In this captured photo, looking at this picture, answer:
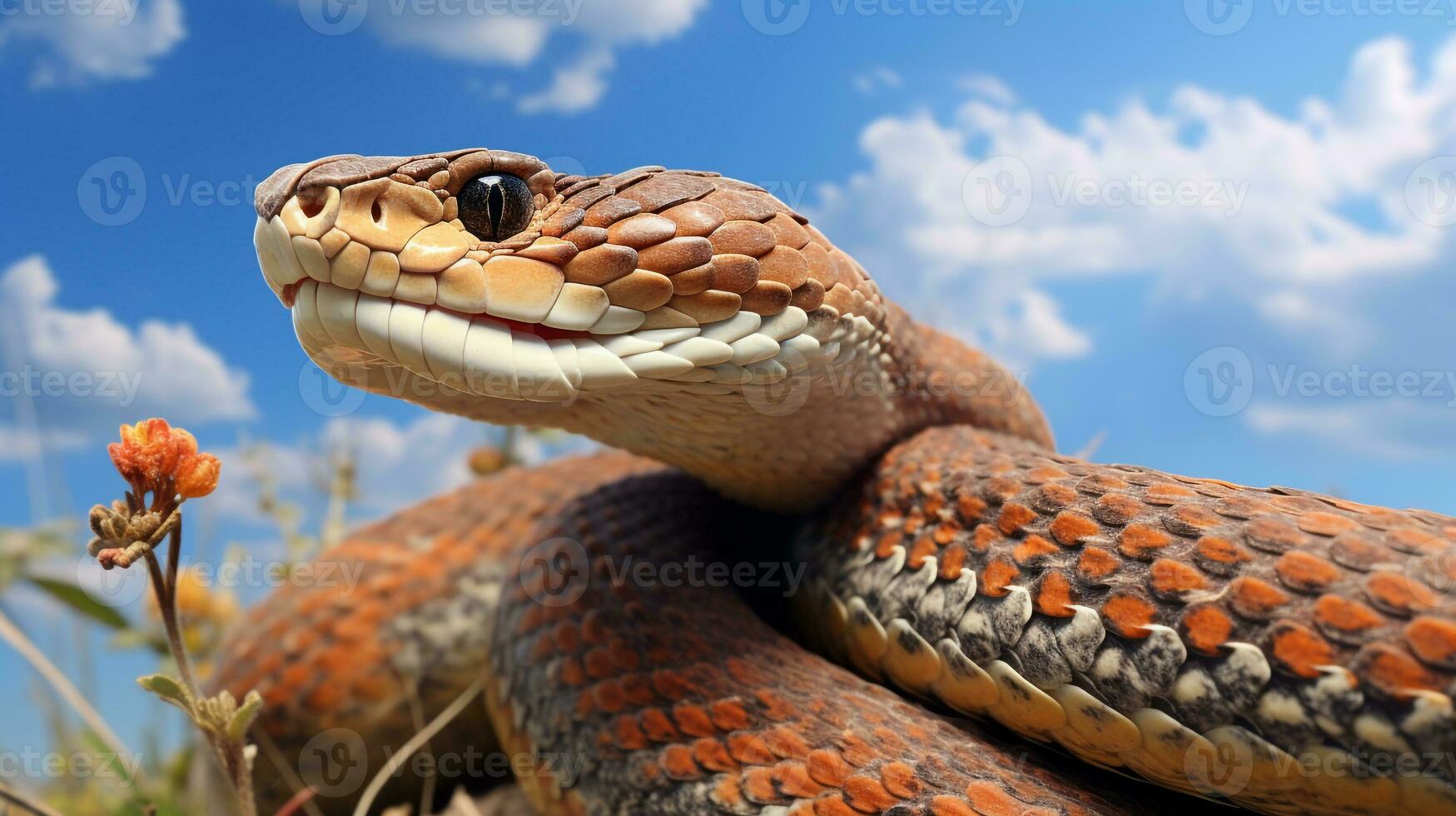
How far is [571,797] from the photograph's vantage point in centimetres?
241

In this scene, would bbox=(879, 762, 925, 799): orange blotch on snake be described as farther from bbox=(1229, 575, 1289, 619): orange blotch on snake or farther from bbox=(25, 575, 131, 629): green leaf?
bbox=(25, 575, 131, 629): green leaf

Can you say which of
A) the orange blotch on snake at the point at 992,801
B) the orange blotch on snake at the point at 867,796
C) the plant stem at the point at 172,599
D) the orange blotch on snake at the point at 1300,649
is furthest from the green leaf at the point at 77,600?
the orange blotch on snake at the point at 1300,649

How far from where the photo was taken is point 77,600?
10.6 ft

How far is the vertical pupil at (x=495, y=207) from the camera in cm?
200

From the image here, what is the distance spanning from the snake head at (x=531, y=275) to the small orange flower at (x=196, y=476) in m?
0.39

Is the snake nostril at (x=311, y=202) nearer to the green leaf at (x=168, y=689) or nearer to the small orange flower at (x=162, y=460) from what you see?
the small orange flower at (x=162, y=460)

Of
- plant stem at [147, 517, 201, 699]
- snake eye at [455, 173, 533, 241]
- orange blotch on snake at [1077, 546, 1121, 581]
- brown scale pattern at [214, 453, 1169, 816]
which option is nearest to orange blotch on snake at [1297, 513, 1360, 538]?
orange blotch on snake at [1077, 546, 1121, 581]

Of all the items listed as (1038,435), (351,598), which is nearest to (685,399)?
(1038,435)

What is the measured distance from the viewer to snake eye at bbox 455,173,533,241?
199 centimetres

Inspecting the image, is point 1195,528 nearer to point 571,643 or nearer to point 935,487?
point 935,487

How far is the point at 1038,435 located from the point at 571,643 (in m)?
1.95

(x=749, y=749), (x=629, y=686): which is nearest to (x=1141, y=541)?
(x=749, y=749)

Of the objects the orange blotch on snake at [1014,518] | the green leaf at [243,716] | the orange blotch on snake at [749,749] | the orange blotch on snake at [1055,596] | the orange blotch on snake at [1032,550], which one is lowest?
the green leaf at [243,716]

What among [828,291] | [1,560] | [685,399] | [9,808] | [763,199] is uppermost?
[763,199]
